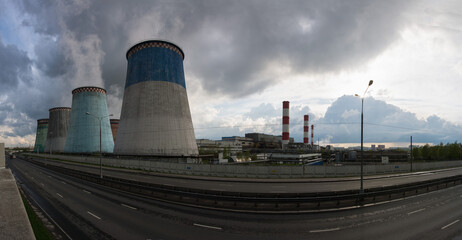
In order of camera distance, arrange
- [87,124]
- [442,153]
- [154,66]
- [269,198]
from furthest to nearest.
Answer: [442,153]
[87,124]
[154,66]
[269,198]

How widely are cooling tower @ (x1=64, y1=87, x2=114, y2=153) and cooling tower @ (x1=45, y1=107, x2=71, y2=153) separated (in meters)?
26.3

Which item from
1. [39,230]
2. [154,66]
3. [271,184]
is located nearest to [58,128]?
[154,66]

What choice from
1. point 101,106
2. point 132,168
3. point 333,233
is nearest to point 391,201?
point 333,233

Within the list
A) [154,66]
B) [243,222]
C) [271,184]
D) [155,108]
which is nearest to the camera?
[243,222]

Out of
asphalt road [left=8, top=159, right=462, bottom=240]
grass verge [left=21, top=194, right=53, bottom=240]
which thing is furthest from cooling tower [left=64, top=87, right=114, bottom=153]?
grass verge [left=21, top=194, right=53, bottom=240]

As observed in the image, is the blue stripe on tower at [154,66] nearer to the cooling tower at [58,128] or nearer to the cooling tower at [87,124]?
the cooling tower at [87,124]

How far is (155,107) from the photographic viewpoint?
148 ft

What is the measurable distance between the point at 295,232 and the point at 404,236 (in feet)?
16.3

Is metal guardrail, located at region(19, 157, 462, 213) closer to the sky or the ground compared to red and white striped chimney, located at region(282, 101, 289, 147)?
closer to the ground

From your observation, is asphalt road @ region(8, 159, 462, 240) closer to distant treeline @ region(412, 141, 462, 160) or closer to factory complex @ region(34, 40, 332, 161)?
factory complex @ region(34, 40, 332, 161)

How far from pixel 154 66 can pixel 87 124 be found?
134ft

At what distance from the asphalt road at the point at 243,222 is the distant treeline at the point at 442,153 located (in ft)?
287

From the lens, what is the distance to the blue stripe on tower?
46.8 metres

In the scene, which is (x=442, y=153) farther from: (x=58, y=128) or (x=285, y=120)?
(x=58, y=128)
